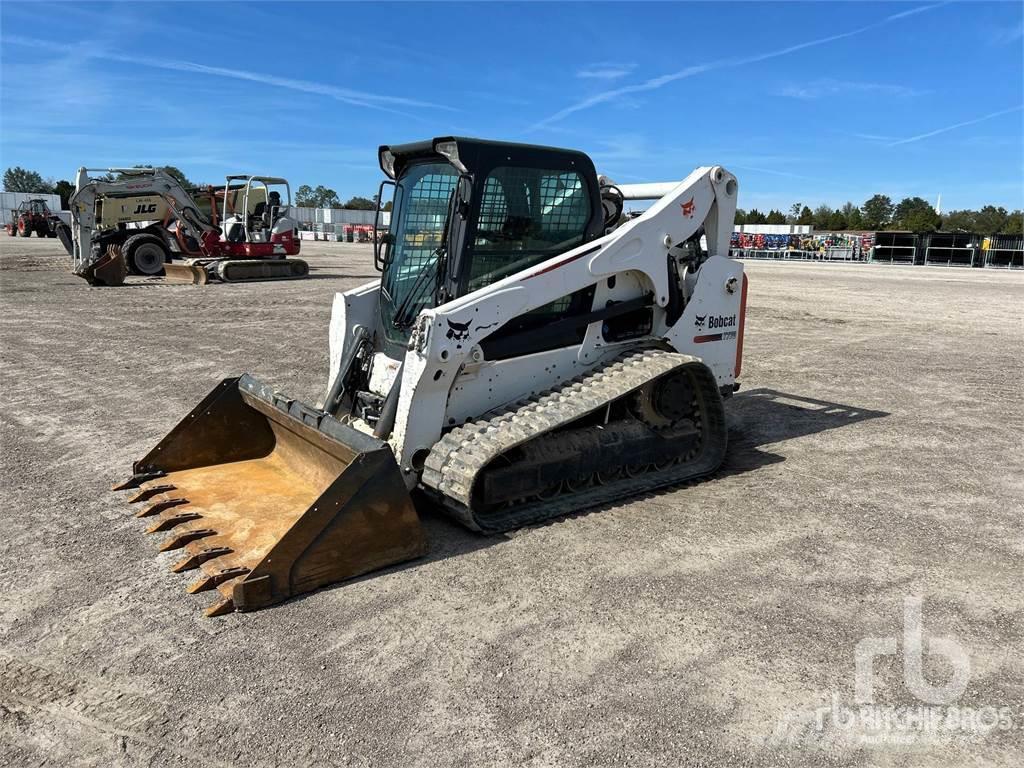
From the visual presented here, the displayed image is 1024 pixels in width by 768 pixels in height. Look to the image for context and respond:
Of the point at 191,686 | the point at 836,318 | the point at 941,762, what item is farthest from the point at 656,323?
the point at 836,318

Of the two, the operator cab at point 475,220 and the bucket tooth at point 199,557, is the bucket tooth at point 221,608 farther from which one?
the operator cab at point 475,220

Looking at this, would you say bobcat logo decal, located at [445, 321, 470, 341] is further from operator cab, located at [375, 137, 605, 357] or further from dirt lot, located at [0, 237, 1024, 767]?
dirt lot, located at [0, 237, 1024, 767]

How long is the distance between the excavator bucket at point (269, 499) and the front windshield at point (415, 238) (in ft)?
3.63

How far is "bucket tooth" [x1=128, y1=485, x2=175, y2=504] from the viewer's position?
4.95 meters

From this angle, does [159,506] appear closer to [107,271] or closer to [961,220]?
[107,271]

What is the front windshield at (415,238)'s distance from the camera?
529 cm

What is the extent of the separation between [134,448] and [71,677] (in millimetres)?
3387

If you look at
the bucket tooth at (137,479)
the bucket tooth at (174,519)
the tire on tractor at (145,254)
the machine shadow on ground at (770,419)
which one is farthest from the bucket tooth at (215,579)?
the tire on tractor at (145,254)

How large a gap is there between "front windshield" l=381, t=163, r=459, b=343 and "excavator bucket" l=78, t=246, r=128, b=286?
16.1 m

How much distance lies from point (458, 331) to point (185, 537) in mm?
1966

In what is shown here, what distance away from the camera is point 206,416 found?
5.38 metres

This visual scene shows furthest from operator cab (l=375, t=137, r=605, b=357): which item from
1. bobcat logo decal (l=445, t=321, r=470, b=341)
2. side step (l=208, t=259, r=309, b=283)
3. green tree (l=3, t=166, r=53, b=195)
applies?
green tree (l=3, t=166, r=53, b=195)

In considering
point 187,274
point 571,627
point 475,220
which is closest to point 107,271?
point 187,274

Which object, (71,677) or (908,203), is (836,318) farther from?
(908,203)
